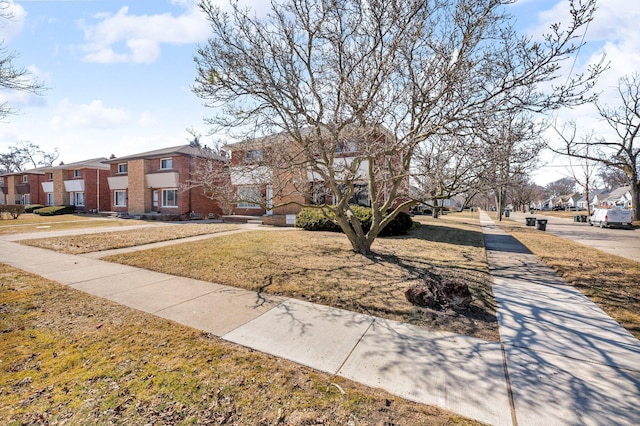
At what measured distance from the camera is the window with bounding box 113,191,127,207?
2929cm

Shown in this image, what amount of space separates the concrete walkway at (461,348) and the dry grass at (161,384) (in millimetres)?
260

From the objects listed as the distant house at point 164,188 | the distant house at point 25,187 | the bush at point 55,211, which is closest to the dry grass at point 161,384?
the distant house at point 164,188

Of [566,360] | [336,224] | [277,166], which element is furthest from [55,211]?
[566,360]

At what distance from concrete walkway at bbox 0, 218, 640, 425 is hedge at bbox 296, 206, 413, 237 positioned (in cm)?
786

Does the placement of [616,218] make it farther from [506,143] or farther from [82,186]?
[82,186]

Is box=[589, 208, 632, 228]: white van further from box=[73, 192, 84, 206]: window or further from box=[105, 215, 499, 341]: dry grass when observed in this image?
box=[73, 192, 84, 206]: window

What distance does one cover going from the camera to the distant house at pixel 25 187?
39.6 meters

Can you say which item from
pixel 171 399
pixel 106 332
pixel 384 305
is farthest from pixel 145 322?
pixel 384 305

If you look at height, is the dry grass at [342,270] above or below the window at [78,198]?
below

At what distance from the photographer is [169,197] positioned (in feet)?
82.7

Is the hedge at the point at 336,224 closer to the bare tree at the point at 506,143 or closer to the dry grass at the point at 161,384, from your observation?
the bare tree at the point at 506,143

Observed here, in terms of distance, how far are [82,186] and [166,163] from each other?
1467 centimetres

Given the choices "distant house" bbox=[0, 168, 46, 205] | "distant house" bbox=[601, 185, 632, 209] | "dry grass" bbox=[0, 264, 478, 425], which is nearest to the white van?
"dry grass" bbox=[0, 264, 478, 425]

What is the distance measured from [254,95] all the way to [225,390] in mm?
7143
